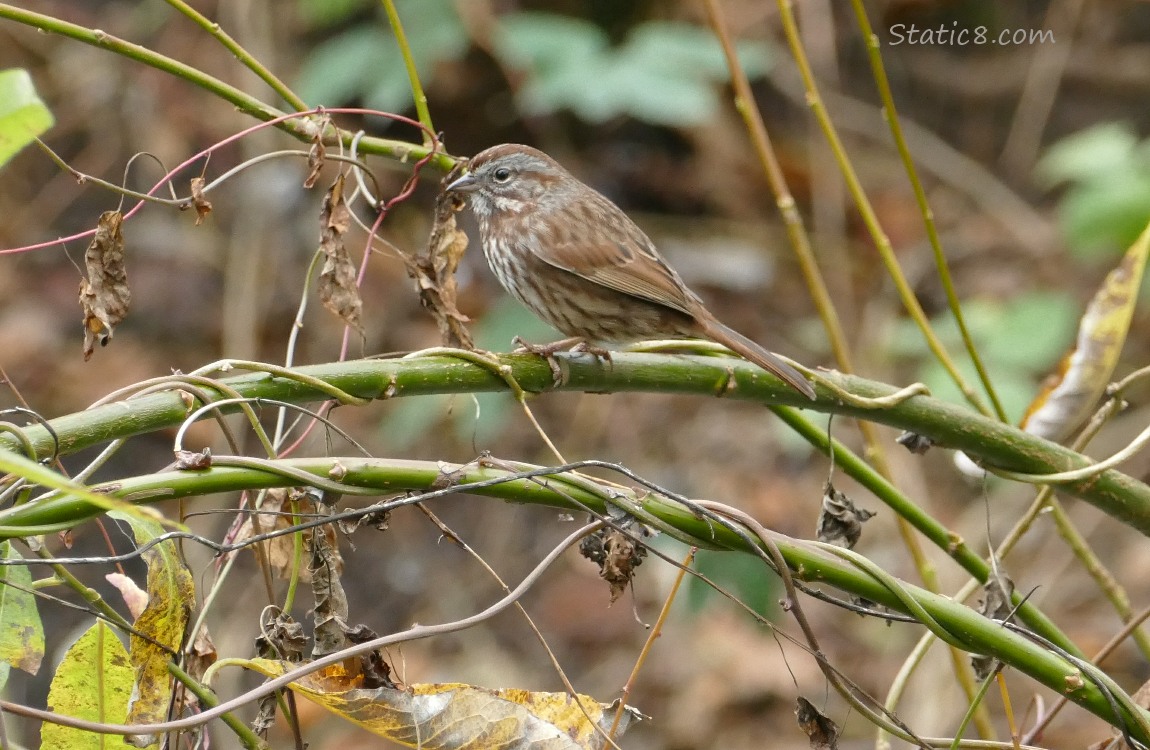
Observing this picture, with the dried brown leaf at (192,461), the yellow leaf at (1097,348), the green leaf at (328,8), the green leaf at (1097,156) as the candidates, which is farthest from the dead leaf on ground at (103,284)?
the green leaf at (1097,156)

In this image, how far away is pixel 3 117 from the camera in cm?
121

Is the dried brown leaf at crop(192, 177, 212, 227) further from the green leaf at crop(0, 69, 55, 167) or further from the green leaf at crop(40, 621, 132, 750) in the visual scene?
the green leaf at crop(0, 69, 55, 167)

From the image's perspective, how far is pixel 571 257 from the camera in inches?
144

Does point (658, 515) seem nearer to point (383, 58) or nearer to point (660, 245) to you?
point (383, 58)

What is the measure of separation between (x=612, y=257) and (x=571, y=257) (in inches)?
5.0

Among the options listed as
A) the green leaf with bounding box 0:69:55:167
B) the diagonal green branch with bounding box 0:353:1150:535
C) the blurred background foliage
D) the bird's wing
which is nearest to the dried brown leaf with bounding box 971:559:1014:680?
the diagonal green branch with bounding box 0:353:1150:535

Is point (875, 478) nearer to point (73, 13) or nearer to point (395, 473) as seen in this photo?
point (395, 473)

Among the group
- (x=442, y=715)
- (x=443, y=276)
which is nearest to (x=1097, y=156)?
(x=443, y=276)

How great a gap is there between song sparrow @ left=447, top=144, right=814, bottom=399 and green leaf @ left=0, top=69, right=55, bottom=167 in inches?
81.4

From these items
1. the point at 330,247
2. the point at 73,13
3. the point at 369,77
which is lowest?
the point at 330,247

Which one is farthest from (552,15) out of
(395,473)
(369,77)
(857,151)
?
(395,473)

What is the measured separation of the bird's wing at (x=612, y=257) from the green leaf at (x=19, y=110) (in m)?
2.33

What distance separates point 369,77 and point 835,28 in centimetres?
324

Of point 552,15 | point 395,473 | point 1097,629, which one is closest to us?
point 395,473
